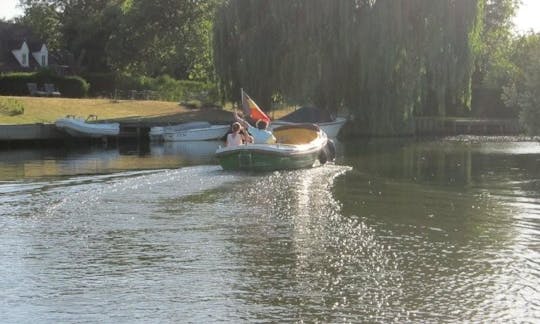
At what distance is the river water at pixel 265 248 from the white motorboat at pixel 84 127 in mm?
16925

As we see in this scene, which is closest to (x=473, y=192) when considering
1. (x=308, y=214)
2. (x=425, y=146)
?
(x=308, y=214)

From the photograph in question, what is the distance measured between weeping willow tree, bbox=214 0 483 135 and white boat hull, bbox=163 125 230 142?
4.21m

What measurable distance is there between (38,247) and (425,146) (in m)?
28.4

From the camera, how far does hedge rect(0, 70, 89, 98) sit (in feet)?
170

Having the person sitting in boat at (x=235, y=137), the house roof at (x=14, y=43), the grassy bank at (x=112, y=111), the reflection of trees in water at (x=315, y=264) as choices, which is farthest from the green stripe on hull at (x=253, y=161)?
the house roof at (x=14, y=43)

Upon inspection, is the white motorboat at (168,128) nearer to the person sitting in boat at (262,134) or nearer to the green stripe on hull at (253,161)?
the person sitting in boat at (262,134)

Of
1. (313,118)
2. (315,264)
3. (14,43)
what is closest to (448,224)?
(315,264)

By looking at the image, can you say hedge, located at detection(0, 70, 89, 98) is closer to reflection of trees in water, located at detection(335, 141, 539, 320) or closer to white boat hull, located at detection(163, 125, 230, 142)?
white boat hull, located at detection(163, 125, 230, 142)

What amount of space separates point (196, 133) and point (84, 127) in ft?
20.1

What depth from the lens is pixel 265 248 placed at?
37.7 ft

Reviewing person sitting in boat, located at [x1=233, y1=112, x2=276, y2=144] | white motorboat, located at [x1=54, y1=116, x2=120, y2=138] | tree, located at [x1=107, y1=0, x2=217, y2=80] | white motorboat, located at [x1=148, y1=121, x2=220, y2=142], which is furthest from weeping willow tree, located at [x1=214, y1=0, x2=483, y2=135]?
tree, located at [x1=107, y1=0, x2=217, y2=80]

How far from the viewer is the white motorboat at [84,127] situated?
38.1 metres

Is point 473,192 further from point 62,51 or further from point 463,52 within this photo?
point 62,51

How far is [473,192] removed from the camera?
18969 mm
